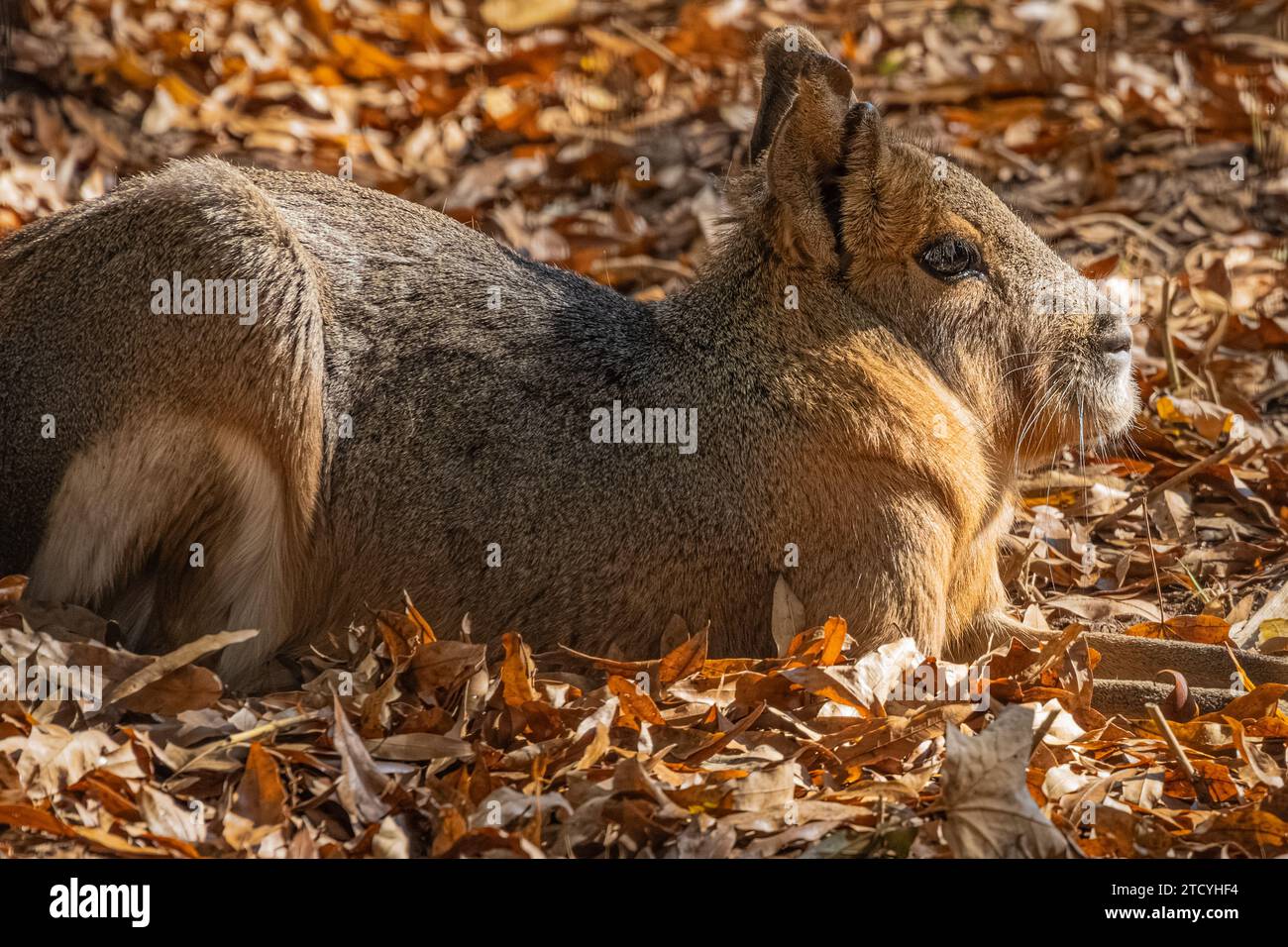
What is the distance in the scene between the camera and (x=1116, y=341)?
5.22 metres

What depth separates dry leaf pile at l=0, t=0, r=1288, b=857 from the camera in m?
3.94

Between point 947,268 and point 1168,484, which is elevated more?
point 947,268

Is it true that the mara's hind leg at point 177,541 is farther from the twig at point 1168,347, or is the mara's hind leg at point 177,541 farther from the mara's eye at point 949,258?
A: the twig at point 1168,347

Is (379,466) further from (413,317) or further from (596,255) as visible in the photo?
(596,255)

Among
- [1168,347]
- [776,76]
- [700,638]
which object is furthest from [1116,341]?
[1168,347]

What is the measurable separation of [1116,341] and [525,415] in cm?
205

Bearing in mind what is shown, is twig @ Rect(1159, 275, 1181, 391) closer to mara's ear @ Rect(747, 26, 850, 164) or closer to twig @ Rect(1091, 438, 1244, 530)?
twig @ Rect(1091, 438, 1244, 530)

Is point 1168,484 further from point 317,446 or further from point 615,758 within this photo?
point 317,446

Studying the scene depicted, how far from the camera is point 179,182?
4.92 m

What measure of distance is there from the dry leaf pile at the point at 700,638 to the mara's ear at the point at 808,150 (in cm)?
64

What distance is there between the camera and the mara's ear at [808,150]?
479cm

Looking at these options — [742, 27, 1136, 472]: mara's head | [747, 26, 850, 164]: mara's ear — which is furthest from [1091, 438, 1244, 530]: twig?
[747, 26, 850, 164]: mara's ear

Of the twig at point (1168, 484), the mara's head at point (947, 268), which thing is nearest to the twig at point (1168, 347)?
the twig at point (1168, 484)
